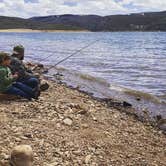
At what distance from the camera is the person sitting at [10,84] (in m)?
10.7

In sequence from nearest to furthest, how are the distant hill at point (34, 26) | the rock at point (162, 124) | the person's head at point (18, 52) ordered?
1. the rock at point (162, 124)
2. the person's head at point (18, 52)
3. the distant hill at point (34, 26)

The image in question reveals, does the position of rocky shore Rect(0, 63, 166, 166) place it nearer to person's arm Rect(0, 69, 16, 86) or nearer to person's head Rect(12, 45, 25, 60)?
person's arm Rect(0, 69, 16, 86)

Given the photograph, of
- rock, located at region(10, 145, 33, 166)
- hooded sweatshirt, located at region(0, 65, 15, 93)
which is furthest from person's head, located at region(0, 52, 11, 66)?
rock, located at region(10, 145, 33, 166)

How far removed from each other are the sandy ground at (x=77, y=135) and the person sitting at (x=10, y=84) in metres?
0.29

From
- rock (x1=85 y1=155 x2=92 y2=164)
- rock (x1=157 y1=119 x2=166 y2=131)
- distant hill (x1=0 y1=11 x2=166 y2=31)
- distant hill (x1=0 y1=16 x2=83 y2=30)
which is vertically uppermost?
rock (x1=85 y1=155 x2=92 y2=164)

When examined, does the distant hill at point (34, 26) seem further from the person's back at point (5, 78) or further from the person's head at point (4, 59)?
the person's head at point (4, 59)

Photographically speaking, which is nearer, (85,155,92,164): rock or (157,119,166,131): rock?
(85,155,92,164): rock

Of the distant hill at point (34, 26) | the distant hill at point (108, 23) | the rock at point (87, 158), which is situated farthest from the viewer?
the distant hill at point (34, 26)

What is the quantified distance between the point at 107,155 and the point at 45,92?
5844 mm

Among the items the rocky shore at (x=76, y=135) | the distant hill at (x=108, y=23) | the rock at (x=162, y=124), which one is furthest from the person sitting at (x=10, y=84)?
the distant hill at (x=108, y=23)

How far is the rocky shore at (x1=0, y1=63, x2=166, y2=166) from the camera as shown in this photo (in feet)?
24.4

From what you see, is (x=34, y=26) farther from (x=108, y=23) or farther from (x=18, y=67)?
(x=18, y=67)

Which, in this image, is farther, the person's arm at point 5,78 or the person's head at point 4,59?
the person's arm at point 5,78

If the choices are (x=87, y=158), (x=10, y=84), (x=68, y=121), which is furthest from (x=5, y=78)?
(x=87, y=158)
